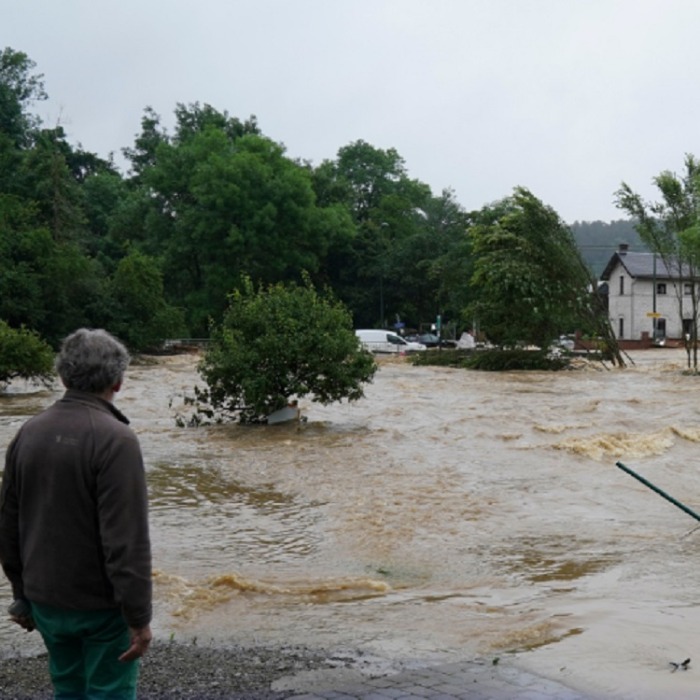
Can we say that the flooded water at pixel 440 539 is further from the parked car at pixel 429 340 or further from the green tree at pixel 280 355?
the parked car at pixel 429 340

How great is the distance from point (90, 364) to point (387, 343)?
54.0 metres

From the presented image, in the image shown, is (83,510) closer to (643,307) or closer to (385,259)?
(385,259)

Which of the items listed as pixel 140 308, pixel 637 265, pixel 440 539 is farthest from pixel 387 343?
pixel 440 539

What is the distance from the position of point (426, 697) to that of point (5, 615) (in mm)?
3577

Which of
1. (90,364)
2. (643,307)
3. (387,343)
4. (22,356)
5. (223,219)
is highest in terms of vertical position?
(223,219)

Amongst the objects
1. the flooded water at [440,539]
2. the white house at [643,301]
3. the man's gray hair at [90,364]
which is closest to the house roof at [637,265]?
the white house at [643,301]

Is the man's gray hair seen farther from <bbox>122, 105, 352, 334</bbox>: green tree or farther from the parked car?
the parked car

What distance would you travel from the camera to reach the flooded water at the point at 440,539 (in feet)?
22.3

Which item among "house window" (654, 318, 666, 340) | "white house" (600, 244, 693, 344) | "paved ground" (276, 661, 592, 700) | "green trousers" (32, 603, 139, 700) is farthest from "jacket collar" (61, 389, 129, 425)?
→ "white house" (600, 244, 693, 344)

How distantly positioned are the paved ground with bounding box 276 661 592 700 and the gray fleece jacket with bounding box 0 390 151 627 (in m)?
1.95

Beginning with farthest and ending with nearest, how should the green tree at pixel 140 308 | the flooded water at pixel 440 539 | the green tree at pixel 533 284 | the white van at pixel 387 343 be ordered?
the white van at pixel 387 343 < the green tree at pixel 140 308 < the green tree at pixel 533 284 < the flooded water at pixel 440 539

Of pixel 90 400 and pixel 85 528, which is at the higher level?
pixel 90 400

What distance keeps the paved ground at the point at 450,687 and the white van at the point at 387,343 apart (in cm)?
4834

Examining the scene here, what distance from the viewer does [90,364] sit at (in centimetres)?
373
